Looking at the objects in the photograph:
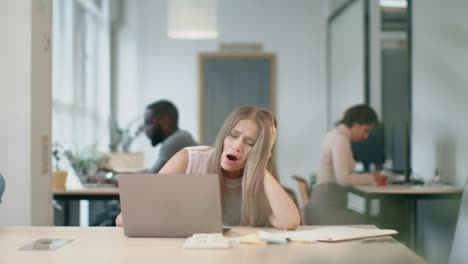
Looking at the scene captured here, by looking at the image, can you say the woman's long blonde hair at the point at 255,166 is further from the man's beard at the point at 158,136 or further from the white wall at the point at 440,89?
the white wall at the point at 440,89

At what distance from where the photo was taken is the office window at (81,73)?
5.79m

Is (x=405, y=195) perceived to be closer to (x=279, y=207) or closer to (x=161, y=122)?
(x=161, y=122)

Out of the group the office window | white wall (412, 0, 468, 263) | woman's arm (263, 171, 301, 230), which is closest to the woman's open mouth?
woman's arm (263, 171, 301, 230)

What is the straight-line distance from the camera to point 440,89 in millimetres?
4680

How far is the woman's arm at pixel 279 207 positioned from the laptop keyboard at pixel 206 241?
373 mm

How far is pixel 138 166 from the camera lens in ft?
19.6

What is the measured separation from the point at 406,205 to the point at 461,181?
0.50 meters

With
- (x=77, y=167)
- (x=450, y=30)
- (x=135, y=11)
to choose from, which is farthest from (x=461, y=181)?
(x=135, y=11)

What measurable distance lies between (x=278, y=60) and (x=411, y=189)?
4.66 metres

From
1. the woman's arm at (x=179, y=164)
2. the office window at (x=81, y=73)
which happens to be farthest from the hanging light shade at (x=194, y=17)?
the woman's arm at (x=179, y=164)

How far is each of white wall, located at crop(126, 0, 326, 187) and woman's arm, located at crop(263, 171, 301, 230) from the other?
20.5 ft

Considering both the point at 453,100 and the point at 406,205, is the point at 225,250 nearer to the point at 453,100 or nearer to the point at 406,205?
the point at 406,205

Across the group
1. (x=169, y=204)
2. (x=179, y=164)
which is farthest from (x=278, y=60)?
(x=169, y=204)

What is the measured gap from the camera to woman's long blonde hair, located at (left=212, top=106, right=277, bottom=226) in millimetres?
2193
